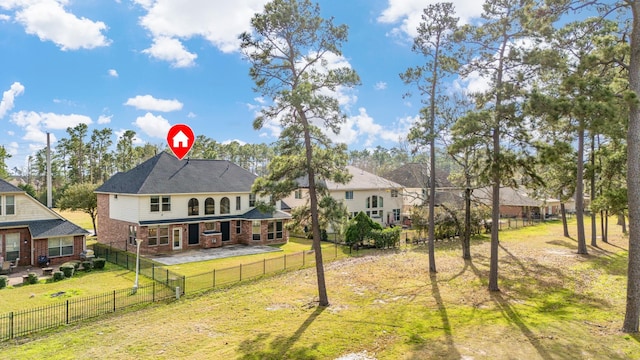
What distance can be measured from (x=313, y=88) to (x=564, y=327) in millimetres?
12216

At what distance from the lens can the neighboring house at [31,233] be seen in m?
23.5

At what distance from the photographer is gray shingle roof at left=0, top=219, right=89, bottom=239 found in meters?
23.6

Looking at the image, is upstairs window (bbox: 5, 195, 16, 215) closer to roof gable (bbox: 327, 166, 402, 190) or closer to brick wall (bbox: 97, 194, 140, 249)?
Result: brick wall (bbox: 97, 194, 140, 249)

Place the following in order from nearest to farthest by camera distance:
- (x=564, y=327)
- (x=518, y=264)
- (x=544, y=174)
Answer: (x=564, y=327), (x=518, y=264), (x=544, y=174)

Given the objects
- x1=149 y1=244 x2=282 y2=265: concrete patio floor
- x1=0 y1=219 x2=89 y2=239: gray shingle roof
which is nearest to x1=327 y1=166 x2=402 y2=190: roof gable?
x1=149 y1=244 x2=282 y2=265: concrete patio floor

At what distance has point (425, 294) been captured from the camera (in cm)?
1745

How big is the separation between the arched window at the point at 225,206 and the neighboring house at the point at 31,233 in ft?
32.9

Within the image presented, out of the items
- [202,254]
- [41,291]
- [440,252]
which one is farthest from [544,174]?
[41,291]

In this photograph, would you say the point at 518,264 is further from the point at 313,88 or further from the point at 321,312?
the point at 313,88

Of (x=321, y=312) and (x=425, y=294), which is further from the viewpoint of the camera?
(x=425, y=294)

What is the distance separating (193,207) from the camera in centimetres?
3033

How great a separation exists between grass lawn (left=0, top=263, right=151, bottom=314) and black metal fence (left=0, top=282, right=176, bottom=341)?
0.97 metres

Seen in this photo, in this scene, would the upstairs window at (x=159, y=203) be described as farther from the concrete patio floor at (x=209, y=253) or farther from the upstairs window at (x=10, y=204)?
the upstairs window at (x=10, y=204)

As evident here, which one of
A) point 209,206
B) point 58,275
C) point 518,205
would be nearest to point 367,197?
point 209,206
